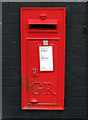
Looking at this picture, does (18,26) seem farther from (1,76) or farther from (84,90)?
(84,90)

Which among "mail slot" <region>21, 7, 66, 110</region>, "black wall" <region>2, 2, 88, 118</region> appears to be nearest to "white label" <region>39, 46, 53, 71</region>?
"mail slot" <region>21, 7, 66, 110</region>

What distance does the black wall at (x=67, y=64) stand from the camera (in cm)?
250

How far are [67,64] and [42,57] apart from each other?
1.49 feet

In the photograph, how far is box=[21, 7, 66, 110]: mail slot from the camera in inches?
94.1

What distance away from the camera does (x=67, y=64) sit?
2.54 m

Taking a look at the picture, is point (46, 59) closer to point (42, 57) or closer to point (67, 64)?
point (42, 57)

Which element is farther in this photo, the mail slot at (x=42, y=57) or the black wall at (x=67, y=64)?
the black wall at (x=67, y=64)

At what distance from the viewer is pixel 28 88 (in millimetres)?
2482

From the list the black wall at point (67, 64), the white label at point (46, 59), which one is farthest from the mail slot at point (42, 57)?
the black wall at point (67, 64)

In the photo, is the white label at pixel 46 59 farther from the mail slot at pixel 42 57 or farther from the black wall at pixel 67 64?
the black wall at pixel 67 64

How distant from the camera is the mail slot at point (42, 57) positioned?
2.39m

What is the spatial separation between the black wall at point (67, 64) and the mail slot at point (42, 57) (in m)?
0.14

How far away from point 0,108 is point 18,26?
1.46 m

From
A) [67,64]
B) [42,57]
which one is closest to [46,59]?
[42,57]
